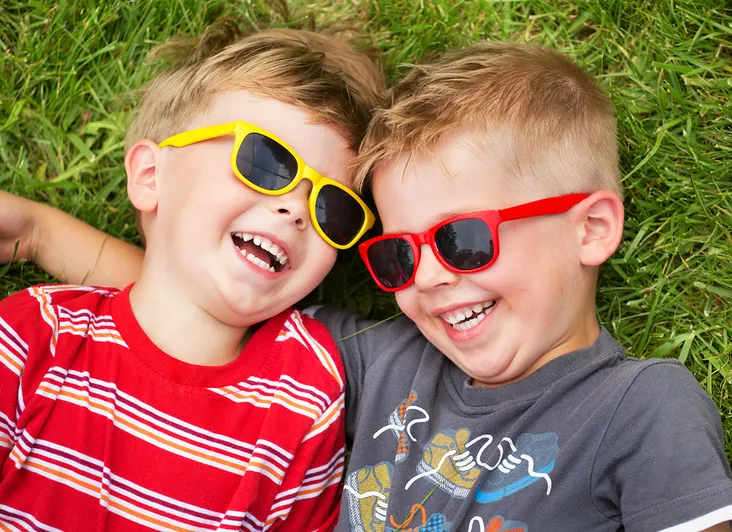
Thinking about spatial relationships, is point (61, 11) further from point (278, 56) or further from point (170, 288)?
point (170, 288)

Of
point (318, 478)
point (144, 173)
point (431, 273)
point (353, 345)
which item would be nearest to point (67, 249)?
point (144, 173)

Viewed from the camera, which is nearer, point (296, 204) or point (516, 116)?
point (516, 116)


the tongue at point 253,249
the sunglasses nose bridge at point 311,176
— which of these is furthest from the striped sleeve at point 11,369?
the sunglasses nose bridge at point 311,176

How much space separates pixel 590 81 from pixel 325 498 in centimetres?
189

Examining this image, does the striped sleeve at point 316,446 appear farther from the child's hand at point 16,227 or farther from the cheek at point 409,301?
the child's hand at point 16,227

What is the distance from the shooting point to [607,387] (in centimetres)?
249

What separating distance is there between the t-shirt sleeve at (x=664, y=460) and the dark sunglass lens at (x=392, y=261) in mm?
832

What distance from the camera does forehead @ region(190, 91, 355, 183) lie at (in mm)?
2762

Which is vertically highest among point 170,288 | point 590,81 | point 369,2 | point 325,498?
point 369,2

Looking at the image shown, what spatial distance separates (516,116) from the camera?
2.60 meters

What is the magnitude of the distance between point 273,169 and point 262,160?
0.05 metres

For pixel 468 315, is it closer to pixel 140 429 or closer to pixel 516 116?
pixel 516 116

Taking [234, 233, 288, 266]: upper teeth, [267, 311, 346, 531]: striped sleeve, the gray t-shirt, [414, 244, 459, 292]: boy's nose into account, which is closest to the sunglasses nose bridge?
[234, 233, 288, 266]: upper teeth

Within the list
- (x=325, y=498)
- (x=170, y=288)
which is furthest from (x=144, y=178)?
(x=325, y=498)
